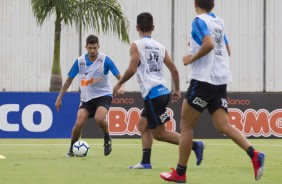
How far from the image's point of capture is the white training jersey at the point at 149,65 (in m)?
11.4

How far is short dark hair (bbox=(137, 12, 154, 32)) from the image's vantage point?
11.2m

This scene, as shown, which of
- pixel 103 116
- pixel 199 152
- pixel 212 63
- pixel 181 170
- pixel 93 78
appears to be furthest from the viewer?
pixel 93 78

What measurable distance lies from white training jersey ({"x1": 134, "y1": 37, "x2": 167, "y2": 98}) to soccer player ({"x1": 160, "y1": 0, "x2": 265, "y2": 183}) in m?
1.80

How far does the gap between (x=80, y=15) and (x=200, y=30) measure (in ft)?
47.2

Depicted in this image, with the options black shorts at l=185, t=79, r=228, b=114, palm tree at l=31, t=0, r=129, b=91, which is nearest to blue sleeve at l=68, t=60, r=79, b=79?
black shorts at l=185, t=79, r=228, b=114

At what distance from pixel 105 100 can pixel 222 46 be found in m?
5.19

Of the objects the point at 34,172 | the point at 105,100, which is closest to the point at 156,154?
the point at 105,100

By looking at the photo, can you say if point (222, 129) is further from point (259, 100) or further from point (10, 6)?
point (10, 6)

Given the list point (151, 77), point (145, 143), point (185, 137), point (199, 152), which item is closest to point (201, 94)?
point (185, 137)

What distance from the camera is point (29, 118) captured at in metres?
20.7

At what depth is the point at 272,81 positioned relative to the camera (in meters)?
27.5

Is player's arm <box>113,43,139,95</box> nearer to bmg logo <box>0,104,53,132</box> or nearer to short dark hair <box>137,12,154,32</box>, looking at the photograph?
short dark hair <box>137,12,154,32</box>

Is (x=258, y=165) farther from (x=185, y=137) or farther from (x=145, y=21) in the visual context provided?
(x=145, y=21)

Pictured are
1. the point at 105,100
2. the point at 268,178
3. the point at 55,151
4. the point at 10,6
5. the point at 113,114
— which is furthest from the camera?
the point at 10,6
